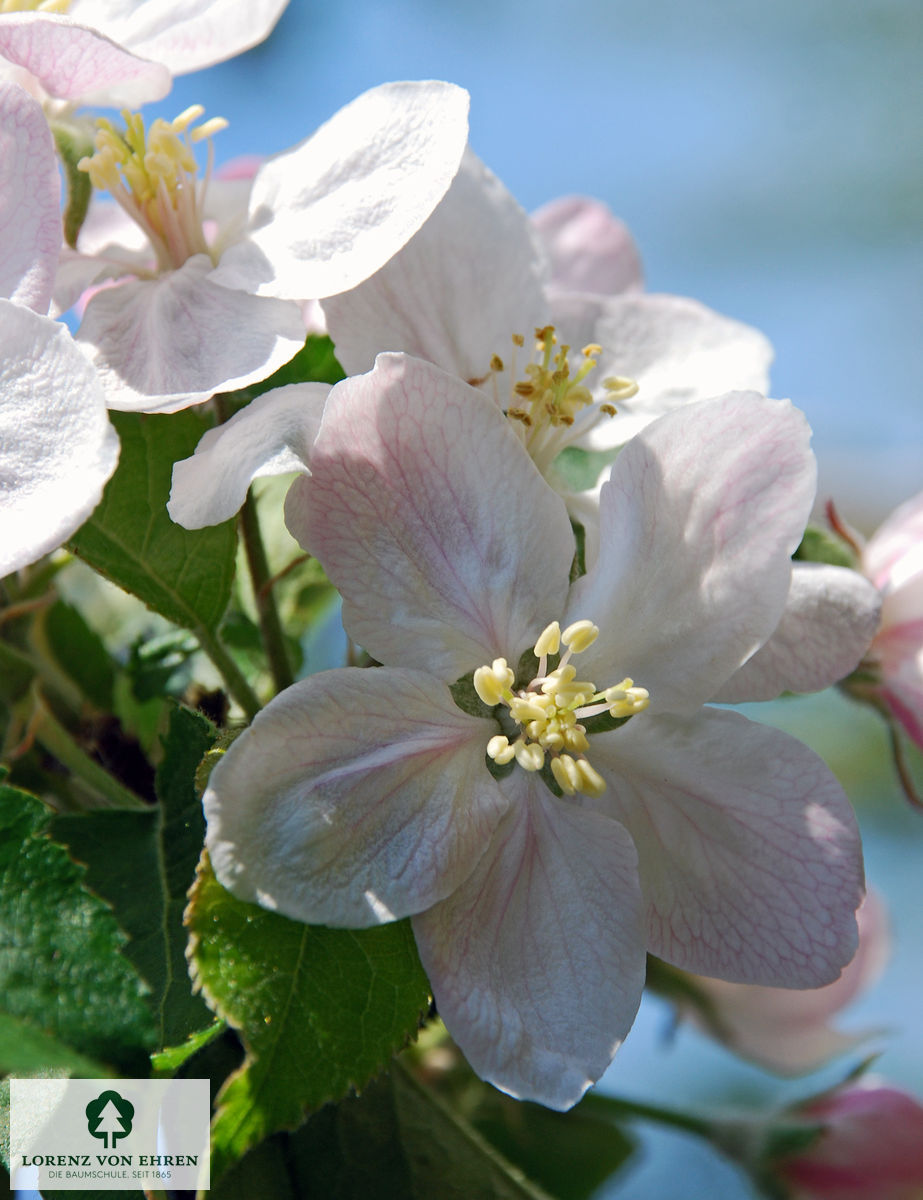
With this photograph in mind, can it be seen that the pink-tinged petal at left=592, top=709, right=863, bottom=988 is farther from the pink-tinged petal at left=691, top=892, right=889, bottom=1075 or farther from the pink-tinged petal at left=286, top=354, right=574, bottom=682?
the pink-tinged petal at left=691, top=892, right=889, bottom=1075

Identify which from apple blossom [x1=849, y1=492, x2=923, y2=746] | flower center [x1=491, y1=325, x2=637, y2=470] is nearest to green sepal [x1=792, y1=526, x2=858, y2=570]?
apple blossom [x1=849, y1=492, x2=923, y2=746]

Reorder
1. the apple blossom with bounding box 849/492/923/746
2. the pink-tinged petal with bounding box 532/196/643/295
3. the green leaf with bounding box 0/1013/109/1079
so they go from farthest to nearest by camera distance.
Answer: the pink-tinged petal with bounding box 532/196/643/295 → the apple blossom with bounding box 849/492/923/746 → the green leaf with bounding box 0/1013/109/1079

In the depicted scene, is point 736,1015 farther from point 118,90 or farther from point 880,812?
point 880,812

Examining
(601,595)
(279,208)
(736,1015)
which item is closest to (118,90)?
(279,208)

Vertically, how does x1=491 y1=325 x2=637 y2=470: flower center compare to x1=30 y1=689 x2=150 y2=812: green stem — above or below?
above

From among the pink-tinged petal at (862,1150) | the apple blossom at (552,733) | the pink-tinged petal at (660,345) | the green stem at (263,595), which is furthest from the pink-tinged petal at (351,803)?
the pink-tinged petal at (862,1150)

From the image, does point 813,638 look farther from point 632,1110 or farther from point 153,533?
point 632,1110
